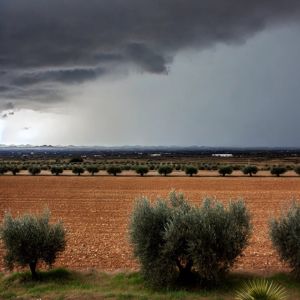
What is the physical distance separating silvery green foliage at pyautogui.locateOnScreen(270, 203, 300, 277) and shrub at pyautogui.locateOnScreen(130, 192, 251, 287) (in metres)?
0.85

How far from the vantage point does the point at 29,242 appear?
13.3 metres

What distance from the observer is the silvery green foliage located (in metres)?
12.6

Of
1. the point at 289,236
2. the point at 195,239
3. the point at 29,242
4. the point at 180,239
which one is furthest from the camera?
the point at 29,242

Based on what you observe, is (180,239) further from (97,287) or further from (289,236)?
(289,236)

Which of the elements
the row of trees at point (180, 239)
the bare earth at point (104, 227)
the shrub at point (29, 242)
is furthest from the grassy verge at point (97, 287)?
the bare earth at point (104, 227)

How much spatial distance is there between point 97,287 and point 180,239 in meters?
2.67

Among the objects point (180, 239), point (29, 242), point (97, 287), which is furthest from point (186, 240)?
point (29, 242)

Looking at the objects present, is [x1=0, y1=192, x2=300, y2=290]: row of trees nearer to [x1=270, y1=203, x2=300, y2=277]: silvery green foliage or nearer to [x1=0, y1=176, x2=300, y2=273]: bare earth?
[x1=270, y1=203, x2=300, y2=277]: silvery green foliage

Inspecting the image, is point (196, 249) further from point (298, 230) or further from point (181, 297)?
point (298, 230)

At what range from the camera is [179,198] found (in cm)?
1384

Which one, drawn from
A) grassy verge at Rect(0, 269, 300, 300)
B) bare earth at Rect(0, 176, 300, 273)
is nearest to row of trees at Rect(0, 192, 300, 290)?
grassy verge at Rect(0, 269, 300, 300)

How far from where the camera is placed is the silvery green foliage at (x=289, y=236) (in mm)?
12570

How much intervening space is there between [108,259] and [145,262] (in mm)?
4652

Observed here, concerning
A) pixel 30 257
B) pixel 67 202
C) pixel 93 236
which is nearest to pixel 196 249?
pixel 30 257
